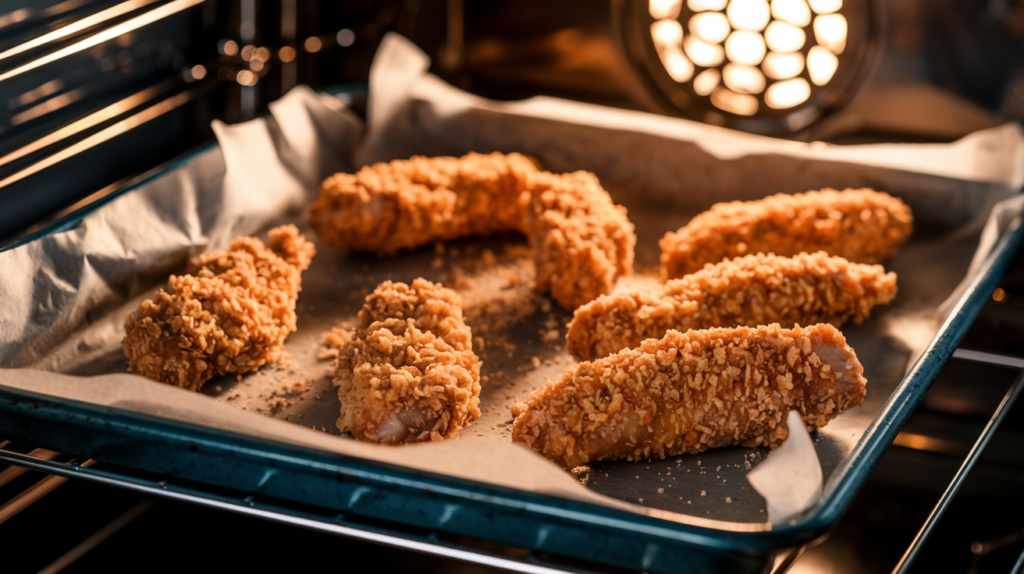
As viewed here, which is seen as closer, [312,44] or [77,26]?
[77,26]

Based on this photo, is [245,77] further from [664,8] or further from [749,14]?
[749,14]

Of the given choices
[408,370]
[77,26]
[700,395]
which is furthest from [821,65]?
[77,26]

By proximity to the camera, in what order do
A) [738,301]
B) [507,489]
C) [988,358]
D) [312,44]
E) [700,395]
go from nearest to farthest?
[507,489] → [700,395] → [738,301] → [988,358] → [312,44]

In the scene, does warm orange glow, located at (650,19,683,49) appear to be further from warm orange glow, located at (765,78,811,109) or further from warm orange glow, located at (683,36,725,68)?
warm orange glow, located at (765,78,811,109)

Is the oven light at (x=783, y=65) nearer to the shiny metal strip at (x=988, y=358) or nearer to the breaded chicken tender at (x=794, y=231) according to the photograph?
the breaded chicken tender at (x=794, y=231)

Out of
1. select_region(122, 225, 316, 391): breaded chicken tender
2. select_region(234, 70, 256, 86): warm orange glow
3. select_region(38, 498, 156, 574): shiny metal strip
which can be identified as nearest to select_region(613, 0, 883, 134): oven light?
select_region(234, 70, 256, 86): warm orange glow

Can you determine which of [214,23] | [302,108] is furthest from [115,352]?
[214,23]
